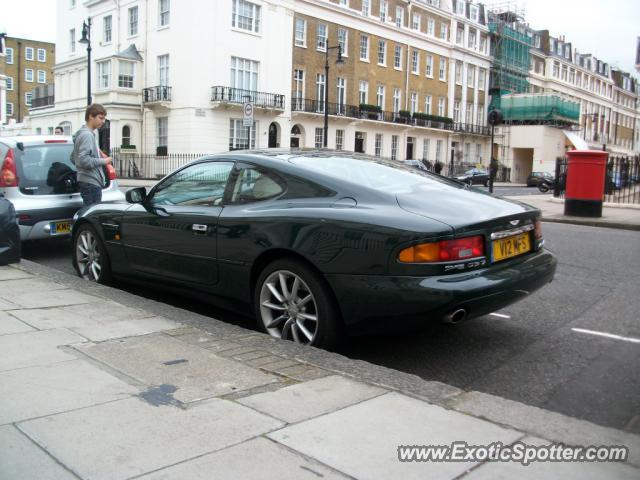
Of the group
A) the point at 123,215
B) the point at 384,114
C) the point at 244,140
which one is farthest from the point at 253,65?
the point at 123,215

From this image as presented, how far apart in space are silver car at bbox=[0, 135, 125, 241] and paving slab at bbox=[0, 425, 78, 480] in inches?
205

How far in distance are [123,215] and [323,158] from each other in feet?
6.90

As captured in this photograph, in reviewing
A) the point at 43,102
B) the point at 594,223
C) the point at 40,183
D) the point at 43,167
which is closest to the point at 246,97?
the point at 43,102

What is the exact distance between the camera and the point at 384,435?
263 centimetres

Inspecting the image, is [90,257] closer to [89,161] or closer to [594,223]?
[89,161]

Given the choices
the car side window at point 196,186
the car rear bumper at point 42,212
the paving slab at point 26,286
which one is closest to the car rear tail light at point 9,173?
the car rear bumper at point 42,212

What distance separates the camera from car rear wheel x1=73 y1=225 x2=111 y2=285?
A: 19.5ft

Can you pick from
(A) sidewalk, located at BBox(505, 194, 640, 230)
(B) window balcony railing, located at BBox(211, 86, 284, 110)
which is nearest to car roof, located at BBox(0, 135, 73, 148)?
(A) sidewalk, located at BBox(505, 194, 640, 230)

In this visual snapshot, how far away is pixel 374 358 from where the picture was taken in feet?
13.9

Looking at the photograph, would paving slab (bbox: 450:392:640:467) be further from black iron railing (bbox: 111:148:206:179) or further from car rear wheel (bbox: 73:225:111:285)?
black iron railing (bbox: 111:148:206:179)

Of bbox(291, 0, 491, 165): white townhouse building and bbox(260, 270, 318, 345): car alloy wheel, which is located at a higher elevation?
bbox(291, 0, 491, 165): white townhouse building

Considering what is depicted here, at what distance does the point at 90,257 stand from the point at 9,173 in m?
2.28

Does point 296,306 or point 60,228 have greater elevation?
point 60,228

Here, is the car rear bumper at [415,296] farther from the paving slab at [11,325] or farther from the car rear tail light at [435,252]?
the paving slab at [11,325]
